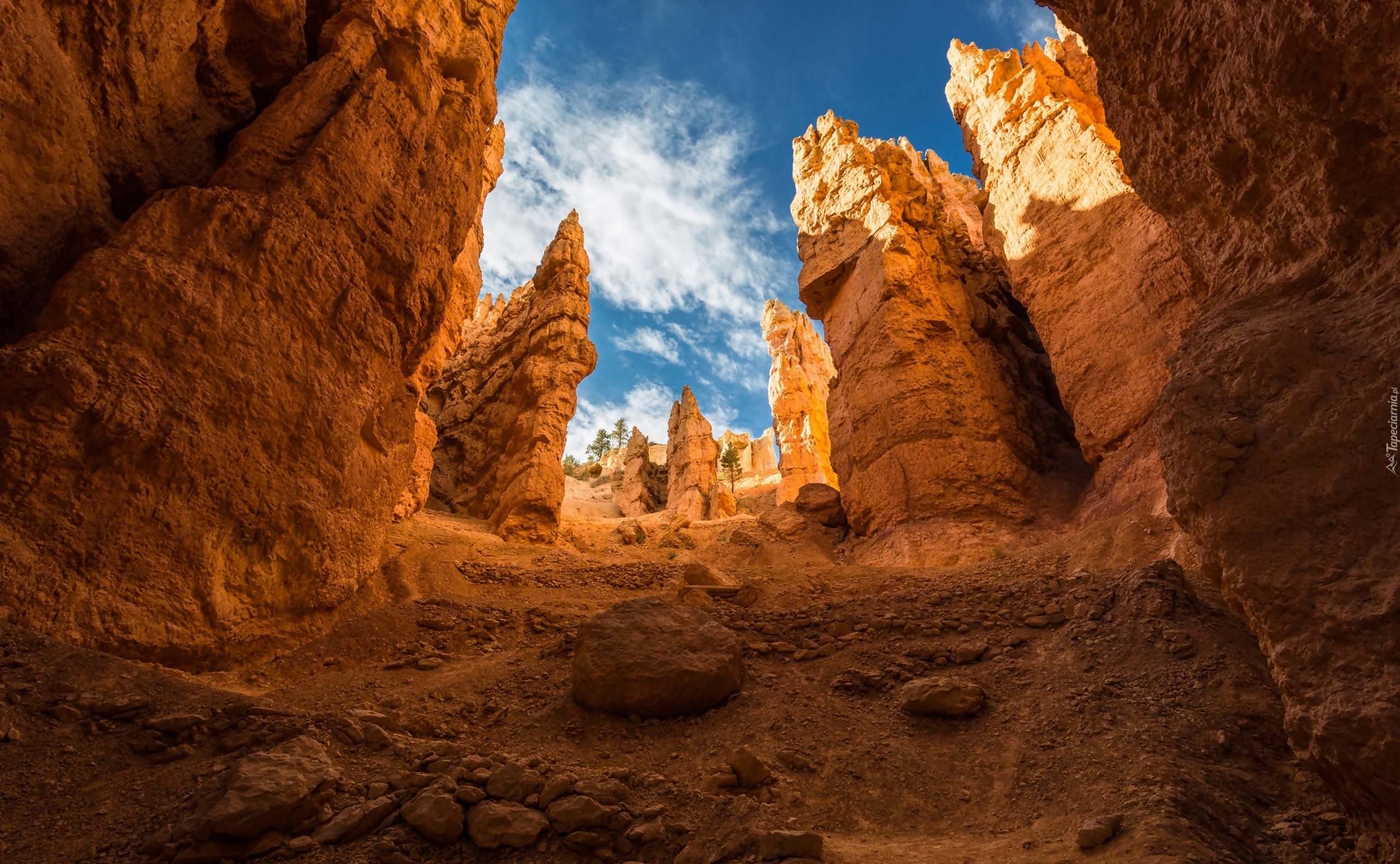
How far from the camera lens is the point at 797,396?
44.6 meters

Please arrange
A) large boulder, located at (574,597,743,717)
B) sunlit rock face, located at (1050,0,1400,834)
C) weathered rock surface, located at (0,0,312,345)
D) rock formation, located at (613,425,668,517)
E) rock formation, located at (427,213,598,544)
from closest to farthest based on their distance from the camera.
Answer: sunlit rock face, located at (1050,0,1400,834)
large boulder, located at (574,597,743,717)
weathered rock surface, located at (0,0,312,345)
rock formation, located at (427,213,598,544)
rock formation, located at (613,425,668,517)

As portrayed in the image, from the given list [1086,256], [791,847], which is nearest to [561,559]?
[791,847]

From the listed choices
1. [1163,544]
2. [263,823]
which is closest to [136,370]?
[263,823]

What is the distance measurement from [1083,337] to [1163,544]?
18.5ft

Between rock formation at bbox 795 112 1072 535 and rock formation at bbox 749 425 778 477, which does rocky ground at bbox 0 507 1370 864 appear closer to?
rock formation at bbox 795 112 1072 535

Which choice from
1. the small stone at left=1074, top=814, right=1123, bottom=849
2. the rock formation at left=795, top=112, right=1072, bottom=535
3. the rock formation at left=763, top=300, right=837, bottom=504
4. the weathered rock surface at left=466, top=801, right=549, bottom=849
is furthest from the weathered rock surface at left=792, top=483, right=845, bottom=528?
the rock formation at left=763, top=300, right=837, bottom=504

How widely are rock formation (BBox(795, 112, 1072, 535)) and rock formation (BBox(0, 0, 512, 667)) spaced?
394 inches

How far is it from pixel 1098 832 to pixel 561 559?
10083 mm

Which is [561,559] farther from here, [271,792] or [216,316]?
[271,792]

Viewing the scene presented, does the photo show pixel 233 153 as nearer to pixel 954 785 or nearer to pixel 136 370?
pixel 136 370

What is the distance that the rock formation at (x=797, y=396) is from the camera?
3881 cm

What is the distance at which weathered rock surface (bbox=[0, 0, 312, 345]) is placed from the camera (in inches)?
219

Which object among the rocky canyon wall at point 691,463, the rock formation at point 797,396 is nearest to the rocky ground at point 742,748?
the rocky canyon wall at point 691,463

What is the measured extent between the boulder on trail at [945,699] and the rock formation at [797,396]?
27952 millimetres
